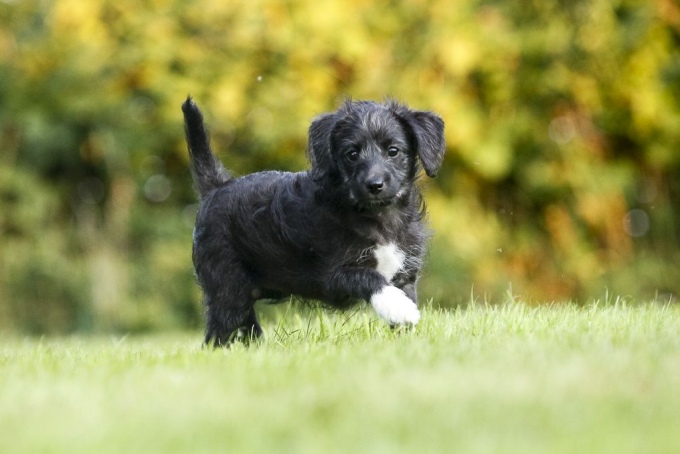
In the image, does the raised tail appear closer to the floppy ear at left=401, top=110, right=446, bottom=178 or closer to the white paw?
the floppy ear at left=401, top=110, right=446, bottom=178

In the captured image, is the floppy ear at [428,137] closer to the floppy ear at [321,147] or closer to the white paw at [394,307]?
the floppy ear at [321,147]

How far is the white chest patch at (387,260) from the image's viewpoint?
518 cm

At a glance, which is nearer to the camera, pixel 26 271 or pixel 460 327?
pixel 460 327

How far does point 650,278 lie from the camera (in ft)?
36.3

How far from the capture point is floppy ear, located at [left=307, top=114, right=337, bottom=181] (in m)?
5.38

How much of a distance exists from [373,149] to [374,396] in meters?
2.25

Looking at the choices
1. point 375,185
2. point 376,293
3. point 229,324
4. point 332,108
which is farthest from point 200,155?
point 332,108

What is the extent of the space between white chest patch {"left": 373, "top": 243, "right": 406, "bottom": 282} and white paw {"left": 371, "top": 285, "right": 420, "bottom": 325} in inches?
11.2

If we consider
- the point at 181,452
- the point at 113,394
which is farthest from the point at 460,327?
the point at 181,452

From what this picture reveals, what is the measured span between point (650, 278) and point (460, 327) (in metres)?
6.54

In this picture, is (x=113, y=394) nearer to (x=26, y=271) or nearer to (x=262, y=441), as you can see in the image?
(x=262, y=441)

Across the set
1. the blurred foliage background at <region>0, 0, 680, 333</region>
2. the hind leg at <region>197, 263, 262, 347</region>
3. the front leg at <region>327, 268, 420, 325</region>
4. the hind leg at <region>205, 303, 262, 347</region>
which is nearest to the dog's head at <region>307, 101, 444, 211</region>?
the front leg at <region>327, 268, 420, 325</region>

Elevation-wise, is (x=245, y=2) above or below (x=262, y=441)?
above

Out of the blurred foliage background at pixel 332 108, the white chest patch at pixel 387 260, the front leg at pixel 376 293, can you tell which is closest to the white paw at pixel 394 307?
the front leg at pixel 376 293
